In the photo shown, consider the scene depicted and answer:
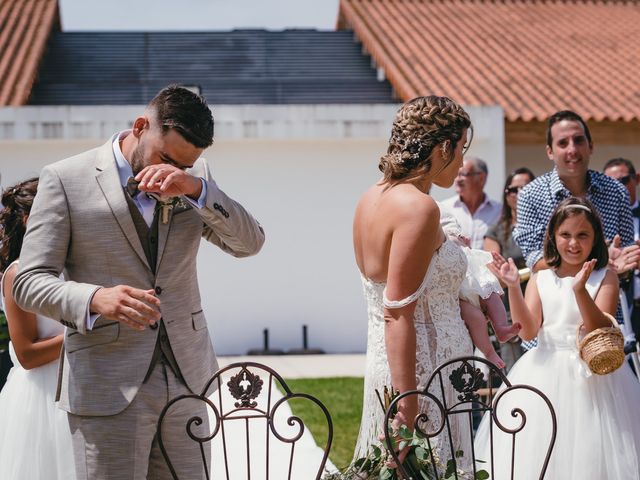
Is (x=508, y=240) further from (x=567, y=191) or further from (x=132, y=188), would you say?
(x=132, y=188)

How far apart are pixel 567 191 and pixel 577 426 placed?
50.4 inches

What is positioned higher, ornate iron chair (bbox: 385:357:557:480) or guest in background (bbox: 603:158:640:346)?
guest in background (bbox: 603:158:640:346)

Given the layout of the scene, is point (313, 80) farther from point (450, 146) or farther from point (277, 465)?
point (450, 146)

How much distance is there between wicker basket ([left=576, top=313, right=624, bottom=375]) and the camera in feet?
13.3

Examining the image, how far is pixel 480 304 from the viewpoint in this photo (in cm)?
365

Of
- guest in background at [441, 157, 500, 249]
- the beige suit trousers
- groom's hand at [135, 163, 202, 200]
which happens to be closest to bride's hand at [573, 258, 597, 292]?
the beige suit trousers

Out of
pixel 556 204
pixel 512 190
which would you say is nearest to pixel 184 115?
pixel 556 204

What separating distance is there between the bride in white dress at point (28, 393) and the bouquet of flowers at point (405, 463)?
4.73 feet

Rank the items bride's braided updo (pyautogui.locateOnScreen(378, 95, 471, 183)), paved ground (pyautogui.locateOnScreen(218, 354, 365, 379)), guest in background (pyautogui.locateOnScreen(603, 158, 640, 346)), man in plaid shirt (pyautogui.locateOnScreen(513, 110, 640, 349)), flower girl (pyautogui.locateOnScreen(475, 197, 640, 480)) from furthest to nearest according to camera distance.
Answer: paved ground (pyautogui.locateOnScreen(218, 354, 365, 379)), guest in background (pyautogui.locateOnScreen(603, 158, 640, 346)), man in plaid shirt (pyautogui.locateOnScreen(513, 110, 640, 349)), flower girl (pyautogui.locateOnScreen(475, 197, 640, 480)), bride's braided updo (pyautogui.locateOnScreen(378, 95, 471, 183))

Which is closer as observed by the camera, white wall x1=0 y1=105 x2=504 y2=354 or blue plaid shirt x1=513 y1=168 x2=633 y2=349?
blue plaid shirt x1=513 y1=168 x2=633 y2=349

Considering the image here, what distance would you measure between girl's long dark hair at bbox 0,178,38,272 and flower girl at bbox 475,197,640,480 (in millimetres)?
2010

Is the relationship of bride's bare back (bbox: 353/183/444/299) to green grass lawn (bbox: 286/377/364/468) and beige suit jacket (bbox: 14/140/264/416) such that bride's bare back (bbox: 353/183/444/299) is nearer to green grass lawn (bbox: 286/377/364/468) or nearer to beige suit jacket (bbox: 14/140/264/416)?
beige suit jacket (bbox: 14/140/264/416)

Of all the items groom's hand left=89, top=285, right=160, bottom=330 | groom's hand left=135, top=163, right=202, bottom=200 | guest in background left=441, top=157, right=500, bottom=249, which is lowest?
groom's hand left=89, top=285, right=160, bottom=330

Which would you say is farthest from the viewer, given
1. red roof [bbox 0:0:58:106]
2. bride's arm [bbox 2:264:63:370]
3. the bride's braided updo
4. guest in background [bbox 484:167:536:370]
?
red roof [bbox 0:0:58:106]
